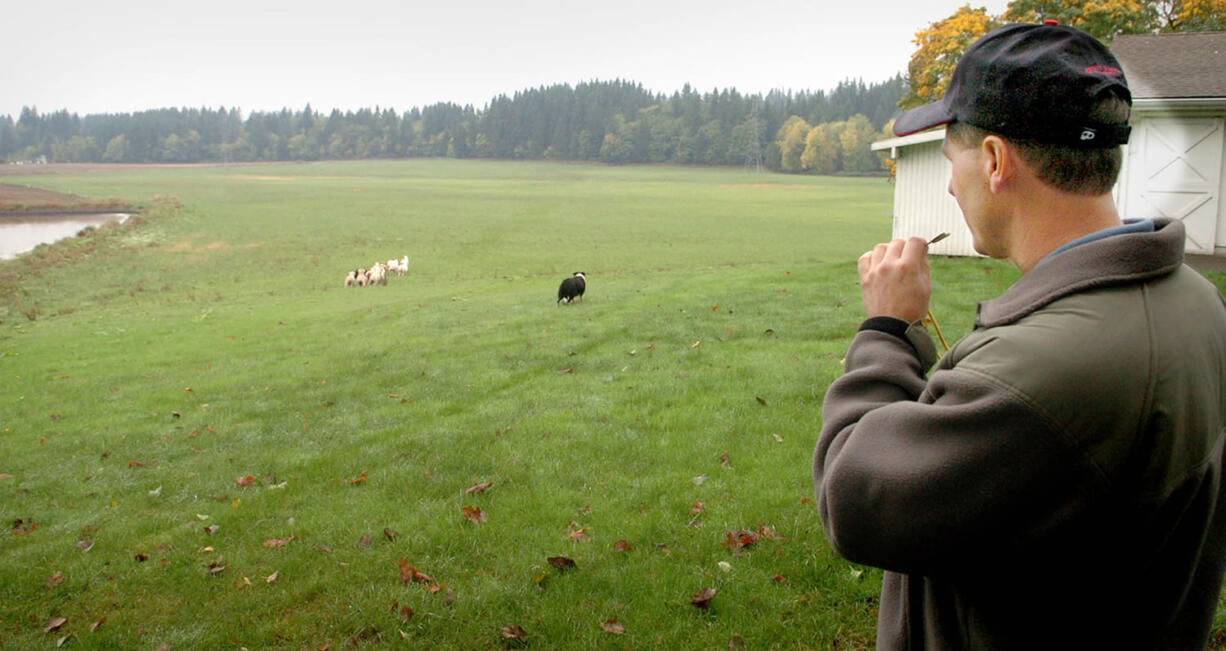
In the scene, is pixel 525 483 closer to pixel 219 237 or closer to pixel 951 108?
pixel 951 108

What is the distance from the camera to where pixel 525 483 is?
684 centimetres

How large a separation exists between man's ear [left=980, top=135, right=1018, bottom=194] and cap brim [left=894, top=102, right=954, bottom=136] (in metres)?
0.14

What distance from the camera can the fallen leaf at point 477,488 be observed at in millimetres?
6680

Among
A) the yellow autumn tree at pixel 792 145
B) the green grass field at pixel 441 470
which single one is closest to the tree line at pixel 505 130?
the yellow autumn tree at pixel 792 145

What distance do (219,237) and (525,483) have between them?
46.4 meters

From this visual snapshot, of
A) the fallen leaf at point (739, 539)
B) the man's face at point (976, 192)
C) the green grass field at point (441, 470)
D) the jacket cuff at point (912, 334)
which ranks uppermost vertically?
the man's face at point (976, 192)

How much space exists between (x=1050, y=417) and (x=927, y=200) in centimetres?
2202

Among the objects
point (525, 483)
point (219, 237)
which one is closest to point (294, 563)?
point (525, 483)

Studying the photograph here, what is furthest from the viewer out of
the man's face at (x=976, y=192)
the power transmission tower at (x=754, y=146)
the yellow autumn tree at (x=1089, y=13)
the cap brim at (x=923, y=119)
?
the power transmission tower at (x=754, y=146)

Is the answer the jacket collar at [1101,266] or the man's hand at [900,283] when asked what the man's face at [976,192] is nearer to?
the man's hand at [900,283]

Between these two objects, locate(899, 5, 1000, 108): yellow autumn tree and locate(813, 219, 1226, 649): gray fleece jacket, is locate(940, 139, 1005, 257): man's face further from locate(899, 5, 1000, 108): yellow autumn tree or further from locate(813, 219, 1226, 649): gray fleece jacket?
locate(899, 5, 1000, 108): yellow autumn tree

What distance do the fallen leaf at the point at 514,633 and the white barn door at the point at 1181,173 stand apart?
16.2 meters

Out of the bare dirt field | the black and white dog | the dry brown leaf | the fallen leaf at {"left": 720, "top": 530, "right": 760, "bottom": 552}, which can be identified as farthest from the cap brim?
the bare dirt field

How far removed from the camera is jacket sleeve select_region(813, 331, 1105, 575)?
1.34m
